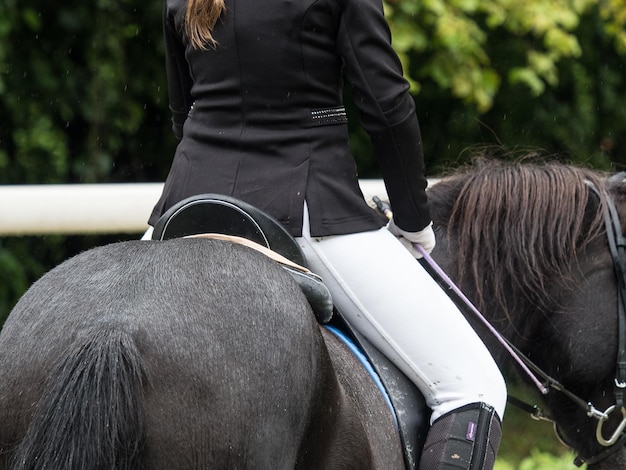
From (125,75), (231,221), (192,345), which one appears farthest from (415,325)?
(125,75)

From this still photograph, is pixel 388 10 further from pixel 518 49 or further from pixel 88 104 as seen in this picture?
pixel 88 104

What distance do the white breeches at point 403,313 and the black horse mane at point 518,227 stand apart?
1.87 ft

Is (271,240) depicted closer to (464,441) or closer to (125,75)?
(464,441)

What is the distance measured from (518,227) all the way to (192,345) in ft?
4.90

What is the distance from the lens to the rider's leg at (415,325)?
218 centimetres

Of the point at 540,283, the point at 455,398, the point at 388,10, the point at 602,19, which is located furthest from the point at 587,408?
the point at 602,19

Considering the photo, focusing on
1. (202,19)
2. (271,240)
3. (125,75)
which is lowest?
(125,75)

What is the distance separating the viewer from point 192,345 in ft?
5.38

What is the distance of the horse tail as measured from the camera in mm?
1545

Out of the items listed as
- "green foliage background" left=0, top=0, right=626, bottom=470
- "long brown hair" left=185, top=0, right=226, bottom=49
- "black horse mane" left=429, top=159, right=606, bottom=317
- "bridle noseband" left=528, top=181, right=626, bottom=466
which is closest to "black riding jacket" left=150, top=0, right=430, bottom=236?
"long brown hair" left=185, top=0, right=226, bottom=49

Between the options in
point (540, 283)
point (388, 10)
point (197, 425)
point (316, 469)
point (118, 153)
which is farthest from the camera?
point (118, 153)

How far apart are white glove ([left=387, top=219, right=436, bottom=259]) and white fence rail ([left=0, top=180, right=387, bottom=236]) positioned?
149 centimetres

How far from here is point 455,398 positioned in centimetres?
229

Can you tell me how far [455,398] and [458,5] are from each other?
11.7 feet
